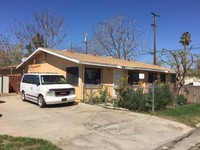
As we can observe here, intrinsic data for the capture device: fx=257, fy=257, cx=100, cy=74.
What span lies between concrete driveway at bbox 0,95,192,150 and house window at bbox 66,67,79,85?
13.4 ft

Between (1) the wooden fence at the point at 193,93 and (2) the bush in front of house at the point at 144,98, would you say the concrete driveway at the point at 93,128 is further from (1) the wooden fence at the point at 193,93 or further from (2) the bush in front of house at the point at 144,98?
(1) the wooden fence at the point at 193,93

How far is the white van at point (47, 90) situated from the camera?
13.8 m

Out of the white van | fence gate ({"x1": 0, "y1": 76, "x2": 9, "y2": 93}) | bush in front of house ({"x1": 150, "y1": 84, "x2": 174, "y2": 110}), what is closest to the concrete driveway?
the white van

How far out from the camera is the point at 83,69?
53.8 feet

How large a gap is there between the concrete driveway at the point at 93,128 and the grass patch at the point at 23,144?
383mm

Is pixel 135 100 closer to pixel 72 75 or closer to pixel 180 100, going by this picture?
pixel 180 100

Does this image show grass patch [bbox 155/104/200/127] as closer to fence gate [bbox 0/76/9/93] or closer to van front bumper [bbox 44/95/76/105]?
van front bumper [bbox 44/95/76/105]

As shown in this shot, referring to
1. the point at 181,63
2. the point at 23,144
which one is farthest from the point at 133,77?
the point at 23,144

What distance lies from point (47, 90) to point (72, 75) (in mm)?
3674

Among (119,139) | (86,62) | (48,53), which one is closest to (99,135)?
(119,139)

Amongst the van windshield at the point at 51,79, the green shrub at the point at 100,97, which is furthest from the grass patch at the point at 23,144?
the green shrub at the point at 100,97

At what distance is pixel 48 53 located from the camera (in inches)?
757

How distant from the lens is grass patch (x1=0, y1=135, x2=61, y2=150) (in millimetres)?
6760

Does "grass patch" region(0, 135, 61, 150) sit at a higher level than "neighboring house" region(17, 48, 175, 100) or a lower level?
lower
